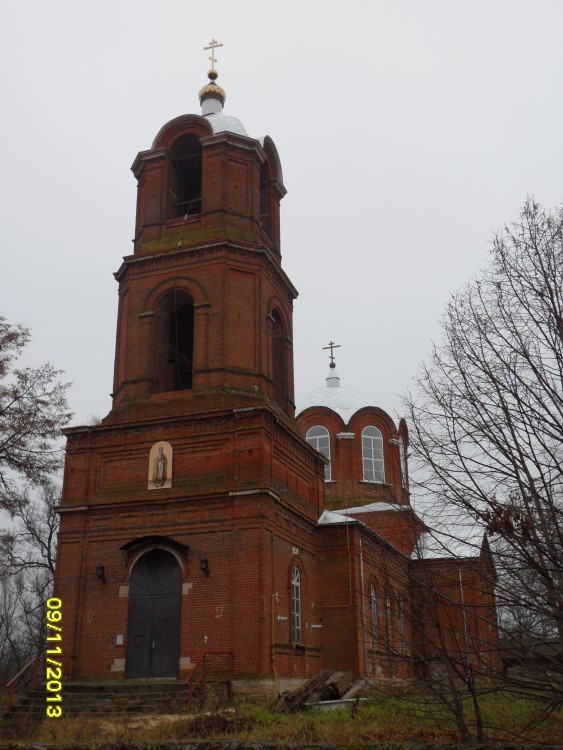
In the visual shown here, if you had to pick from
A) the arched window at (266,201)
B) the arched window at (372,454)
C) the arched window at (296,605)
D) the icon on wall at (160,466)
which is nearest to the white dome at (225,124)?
the arched window at (266,201)

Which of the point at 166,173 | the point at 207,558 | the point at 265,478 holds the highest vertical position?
the point at 166,173

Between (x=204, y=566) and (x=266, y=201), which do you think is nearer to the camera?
(x=204, y=566)

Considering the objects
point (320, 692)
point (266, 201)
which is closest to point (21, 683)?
point (320, 692)

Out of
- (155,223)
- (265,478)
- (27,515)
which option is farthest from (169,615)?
(27,515)

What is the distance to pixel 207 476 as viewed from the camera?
17.6 metres

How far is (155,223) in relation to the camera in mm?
21188

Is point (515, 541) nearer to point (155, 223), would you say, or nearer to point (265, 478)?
point (265, 478)

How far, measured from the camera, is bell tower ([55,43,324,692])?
16688 millimetres

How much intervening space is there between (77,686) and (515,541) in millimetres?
12351

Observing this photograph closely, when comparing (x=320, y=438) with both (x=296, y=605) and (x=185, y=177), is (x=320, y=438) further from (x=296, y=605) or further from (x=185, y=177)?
(x=296, y=605)

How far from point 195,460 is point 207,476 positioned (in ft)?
1.65

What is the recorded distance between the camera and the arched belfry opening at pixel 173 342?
65.5ft

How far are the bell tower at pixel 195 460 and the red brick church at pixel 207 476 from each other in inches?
1.5

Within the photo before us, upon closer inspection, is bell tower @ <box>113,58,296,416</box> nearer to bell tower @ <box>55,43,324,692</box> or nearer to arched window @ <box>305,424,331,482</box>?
bell tower @ <box>55,43,324,692</box>
